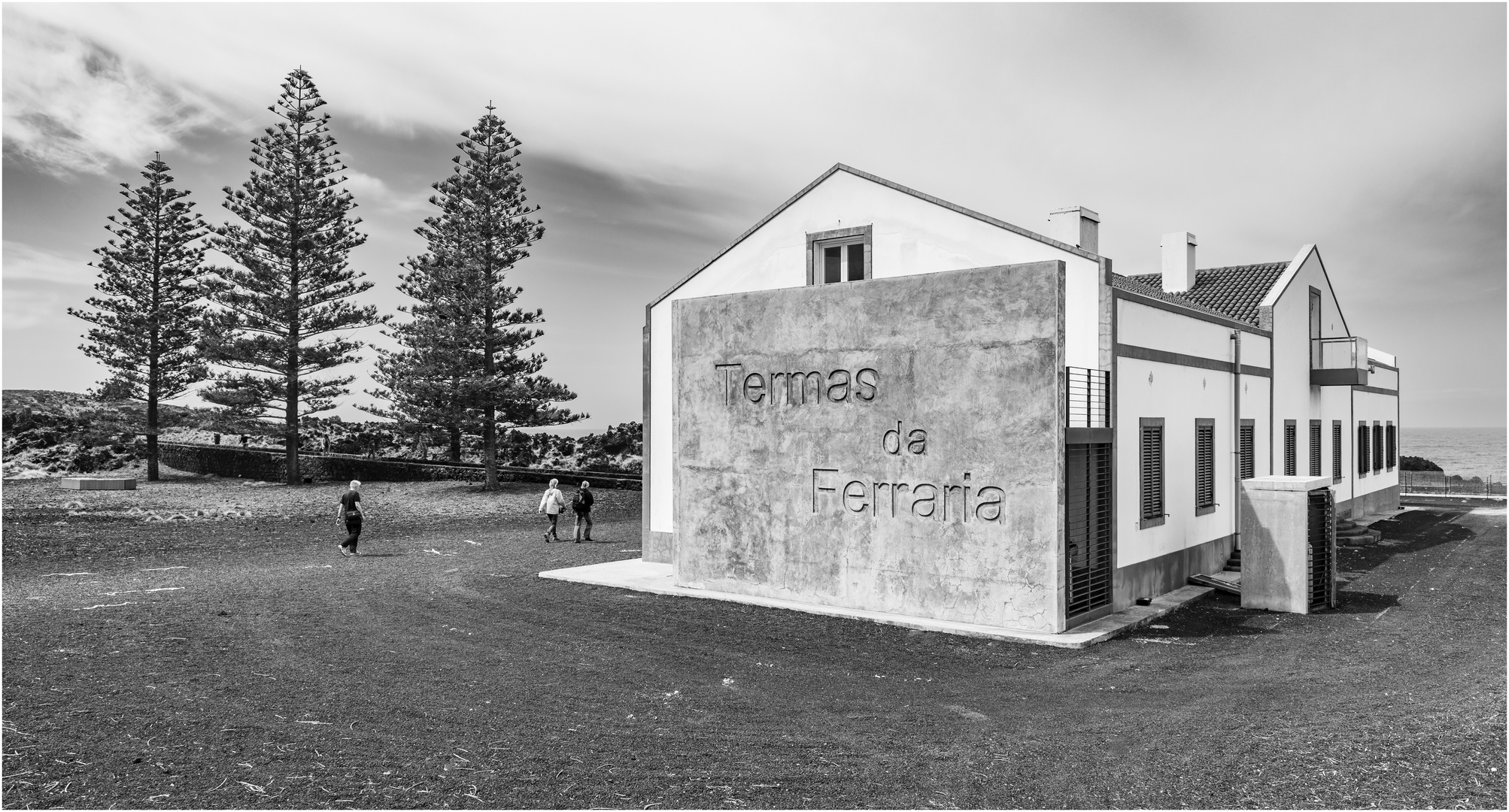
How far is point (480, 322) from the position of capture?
32.9 metres

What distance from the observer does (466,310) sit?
3244 centimetres

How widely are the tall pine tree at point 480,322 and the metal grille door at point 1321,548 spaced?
2434 cm

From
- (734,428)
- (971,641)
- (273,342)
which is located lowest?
(971,641)

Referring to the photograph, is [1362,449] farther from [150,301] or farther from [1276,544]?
[150,301]

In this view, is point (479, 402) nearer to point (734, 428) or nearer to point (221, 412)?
point (221, 412)

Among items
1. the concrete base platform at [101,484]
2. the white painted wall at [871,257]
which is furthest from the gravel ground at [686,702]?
the concrete base platform at [101,484]

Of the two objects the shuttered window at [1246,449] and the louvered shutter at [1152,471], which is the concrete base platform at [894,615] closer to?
the louvered shutter at [1152,471]

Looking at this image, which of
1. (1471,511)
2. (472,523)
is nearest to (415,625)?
(472,523)

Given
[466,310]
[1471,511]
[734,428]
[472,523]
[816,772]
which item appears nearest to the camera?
[816,772]

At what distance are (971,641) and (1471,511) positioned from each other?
27.0 metres

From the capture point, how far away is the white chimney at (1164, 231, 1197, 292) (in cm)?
2238

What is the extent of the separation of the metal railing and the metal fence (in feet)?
98.0

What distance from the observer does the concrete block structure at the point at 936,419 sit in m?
11.9

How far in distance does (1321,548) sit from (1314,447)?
410 inches
